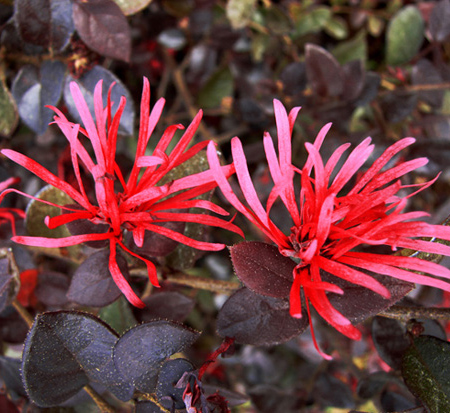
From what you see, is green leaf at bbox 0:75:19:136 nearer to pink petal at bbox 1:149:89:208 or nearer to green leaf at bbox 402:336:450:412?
pink petal at bbox 1:149:89:208

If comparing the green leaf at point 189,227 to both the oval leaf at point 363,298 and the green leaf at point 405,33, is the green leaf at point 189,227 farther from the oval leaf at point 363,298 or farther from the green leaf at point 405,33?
the green leaf at point 405,33

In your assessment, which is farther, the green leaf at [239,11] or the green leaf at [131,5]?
the green leaf at [239,11]

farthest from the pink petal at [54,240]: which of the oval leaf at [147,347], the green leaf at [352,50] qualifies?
the green leaf at [352,50]

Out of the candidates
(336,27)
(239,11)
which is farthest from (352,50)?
(239,11)

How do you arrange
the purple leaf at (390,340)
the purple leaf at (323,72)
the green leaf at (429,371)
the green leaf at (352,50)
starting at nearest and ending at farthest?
the green leaf at (429,371) → the purple leaf at (390,340) → the purple leaf at (323,72) → the green leaf at (352,50)

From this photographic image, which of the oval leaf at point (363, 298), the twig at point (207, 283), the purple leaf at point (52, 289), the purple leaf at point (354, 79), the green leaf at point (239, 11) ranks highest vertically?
the green leaf at point (239, 11)

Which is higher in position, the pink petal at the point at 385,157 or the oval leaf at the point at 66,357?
the pink petal at the point at 385,157

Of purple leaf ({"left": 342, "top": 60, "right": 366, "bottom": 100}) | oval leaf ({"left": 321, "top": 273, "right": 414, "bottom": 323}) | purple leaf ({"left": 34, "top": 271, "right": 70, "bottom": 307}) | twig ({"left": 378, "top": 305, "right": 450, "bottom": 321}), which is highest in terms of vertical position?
purple leaf ({"left": 342, "top": 60, "right": 366, "bottom": 100})

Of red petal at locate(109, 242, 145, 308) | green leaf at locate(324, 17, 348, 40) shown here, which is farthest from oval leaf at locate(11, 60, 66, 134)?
green leaf at locate(324, 17, 348, 40)
